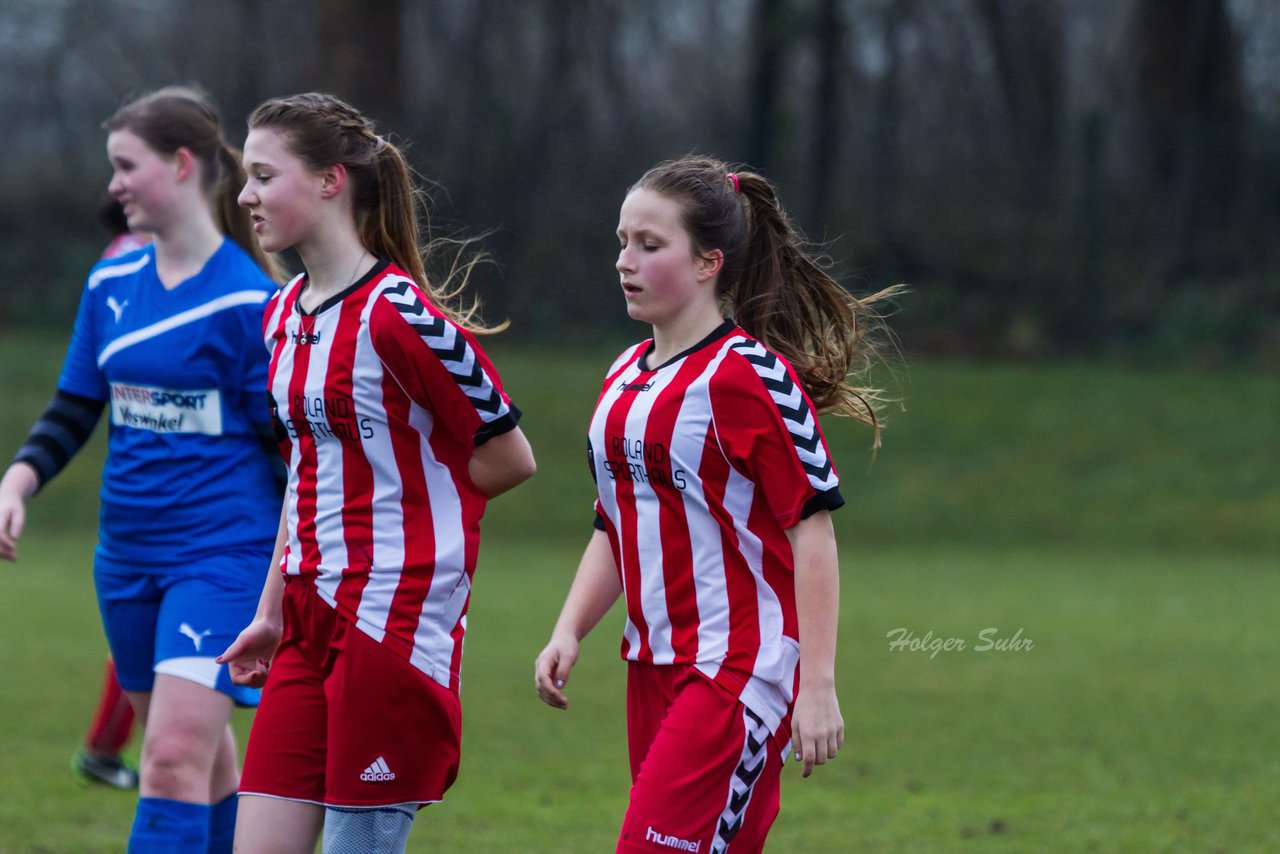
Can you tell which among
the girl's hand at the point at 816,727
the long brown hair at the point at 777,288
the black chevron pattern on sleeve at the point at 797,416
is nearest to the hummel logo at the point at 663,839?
the girl's hand at the point at 816,727

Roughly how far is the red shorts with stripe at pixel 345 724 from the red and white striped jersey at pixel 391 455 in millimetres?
42

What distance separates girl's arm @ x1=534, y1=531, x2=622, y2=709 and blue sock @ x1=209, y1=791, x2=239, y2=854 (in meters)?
1.24

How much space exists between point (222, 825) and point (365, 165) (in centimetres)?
182

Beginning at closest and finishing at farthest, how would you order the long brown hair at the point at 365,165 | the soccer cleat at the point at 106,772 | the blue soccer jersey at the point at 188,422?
the long brown hair at the point at 365,165, the blue soccer jersey at the point at 188,422, the soccer cleat at the point at 106,772

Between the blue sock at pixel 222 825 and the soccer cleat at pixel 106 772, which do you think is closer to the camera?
the blue sock at pixel 222 825

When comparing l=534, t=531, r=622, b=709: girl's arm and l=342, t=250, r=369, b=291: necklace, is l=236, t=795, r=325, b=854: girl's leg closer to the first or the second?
l=534, t=531, r=622, b=709: girl's arm

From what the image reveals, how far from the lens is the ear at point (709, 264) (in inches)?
135

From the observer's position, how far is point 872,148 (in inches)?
888

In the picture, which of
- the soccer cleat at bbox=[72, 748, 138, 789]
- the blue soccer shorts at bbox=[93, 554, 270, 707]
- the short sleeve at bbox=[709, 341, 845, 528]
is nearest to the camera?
the short sleeve at bbox=[709, 341, 845, 528]

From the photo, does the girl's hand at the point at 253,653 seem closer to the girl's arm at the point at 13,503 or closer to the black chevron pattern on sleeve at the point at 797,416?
the girl's arm at the point at 13,503

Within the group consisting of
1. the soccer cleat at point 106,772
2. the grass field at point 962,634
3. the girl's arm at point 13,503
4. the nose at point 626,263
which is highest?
the nose at point 626,263

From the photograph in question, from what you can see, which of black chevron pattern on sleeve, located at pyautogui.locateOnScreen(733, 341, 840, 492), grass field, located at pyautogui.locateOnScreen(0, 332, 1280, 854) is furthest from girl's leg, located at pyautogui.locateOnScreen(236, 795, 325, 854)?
grass field, located at pyautogui.locateOnScreen(0, 332, 1280, 854)

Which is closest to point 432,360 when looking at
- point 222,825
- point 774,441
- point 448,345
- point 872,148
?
point 448,345

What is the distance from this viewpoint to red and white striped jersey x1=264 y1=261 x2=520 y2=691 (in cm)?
337
